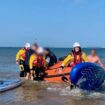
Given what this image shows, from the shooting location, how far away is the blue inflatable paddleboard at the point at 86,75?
1153cm

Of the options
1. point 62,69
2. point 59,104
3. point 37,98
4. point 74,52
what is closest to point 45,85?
point 62,69

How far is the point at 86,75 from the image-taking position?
1168 cm

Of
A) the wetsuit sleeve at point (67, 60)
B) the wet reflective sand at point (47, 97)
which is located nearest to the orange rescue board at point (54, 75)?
the wet reflective sand at point (47, 97)

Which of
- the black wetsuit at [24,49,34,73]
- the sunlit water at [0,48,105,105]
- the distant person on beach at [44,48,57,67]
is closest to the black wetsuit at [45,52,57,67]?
the distant person on beach at [44,48,57,67]

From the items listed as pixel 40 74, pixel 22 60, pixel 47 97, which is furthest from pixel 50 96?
pixel 22 60

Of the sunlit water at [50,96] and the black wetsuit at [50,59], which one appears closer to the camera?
the sunlit water at [50,96]

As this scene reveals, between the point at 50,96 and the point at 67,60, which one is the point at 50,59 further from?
the point at 50,96

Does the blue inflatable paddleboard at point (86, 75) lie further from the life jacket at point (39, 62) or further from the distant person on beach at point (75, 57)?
the life jacket at point (39, 62)

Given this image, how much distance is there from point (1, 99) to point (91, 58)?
484cm

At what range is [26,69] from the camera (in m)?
15.5

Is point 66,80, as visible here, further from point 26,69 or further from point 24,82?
point 26,69

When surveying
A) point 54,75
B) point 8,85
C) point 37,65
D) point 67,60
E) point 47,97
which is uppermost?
point 67,60

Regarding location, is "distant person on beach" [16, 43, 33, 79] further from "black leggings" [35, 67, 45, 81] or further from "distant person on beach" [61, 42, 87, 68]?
"distant person on beach" [61, 42, 87, 68]

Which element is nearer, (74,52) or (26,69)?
(74,52)
